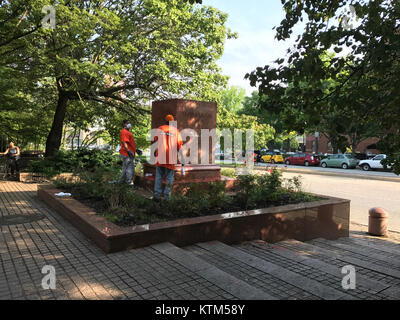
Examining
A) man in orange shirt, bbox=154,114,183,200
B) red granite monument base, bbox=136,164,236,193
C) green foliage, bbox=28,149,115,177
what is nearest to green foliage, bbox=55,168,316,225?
man in orange shirt, bbox=154,114,183,200

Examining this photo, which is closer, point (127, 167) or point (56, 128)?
point (127, 167)

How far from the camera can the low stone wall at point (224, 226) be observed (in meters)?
4.53

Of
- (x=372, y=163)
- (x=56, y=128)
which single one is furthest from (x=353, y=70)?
(x=372, y=163)

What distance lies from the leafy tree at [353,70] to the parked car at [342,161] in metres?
29.0

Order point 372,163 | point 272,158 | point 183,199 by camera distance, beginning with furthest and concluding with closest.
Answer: point 272,158 → point 372,163 → point 183,199

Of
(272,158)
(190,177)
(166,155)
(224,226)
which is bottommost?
(224,226)

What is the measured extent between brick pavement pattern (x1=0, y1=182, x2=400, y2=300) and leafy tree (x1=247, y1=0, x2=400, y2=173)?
1.83 metres

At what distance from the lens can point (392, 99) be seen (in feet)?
11.5

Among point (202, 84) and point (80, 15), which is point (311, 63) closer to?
point (80, 15)

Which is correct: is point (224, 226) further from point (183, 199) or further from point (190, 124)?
point (190, 124)

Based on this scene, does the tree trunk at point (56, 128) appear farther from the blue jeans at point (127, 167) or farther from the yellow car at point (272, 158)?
the yellow car at point (272, 158)

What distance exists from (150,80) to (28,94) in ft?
22.1

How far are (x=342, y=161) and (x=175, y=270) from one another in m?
31.3

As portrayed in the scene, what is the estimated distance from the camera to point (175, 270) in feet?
12.1
